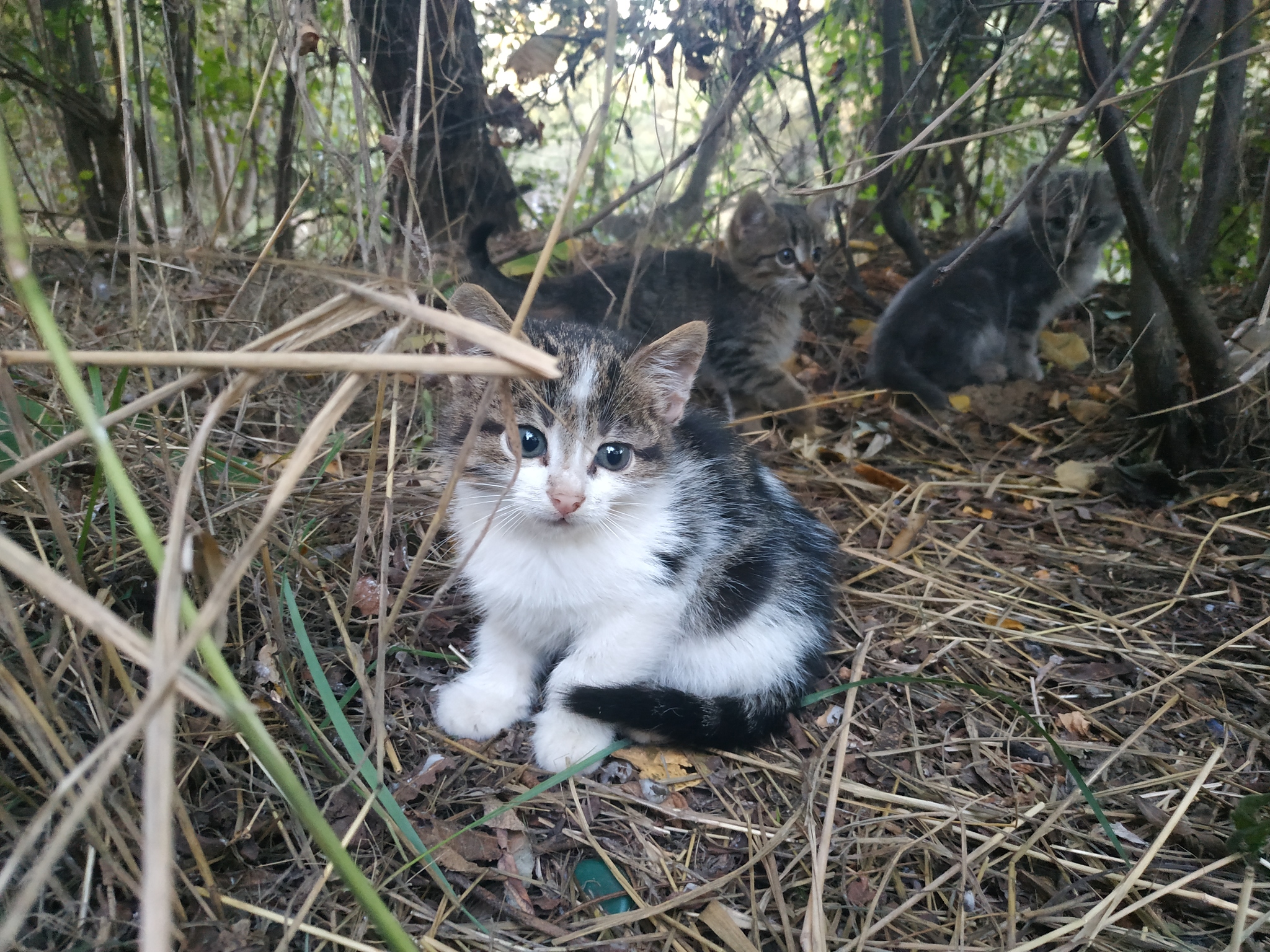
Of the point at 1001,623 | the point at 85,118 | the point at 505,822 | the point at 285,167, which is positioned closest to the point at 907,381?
the point at 1001,623

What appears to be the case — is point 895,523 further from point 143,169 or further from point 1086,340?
point 143,169

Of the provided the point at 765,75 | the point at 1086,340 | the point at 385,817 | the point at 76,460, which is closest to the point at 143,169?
the point at 76,460

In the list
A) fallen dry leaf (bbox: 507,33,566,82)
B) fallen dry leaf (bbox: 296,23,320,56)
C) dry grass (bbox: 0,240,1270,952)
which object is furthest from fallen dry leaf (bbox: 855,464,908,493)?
fallen dry leaf (bbox: 296,23,320,56)

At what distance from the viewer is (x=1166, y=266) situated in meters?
2.29

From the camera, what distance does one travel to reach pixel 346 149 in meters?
2.26

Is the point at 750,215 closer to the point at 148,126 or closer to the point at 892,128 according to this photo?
the point at 892,128

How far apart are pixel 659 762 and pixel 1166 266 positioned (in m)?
2.20

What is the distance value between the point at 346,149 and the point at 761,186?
206 cm

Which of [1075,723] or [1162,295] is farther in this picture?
[1162,295]

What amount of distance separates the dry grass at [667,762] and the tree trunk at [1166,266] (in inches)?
15.1

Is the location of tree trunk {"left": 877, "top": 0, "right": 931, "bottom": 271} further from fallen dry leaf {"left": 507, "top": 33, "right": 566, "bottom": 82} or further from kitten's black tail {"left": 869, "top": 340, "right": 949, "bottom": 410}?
fallen dry leaf {"left": 507, "top": 33, "right": 566, "bottom": 82}

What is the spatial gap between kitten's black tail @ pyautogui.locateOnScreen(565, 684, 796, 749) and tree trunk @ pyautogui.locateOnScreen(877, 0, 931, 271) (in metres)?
1.85

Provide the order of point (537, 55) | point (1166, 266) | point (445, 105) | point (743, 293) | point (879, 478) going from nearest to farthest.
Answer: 1. point (1166, 266)
2. point (537, 55)
3. point (879, 478)
4. point (445, 105)
5. point (743, 293)

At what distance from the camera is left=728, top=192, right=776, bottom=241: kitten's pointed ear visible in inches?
140
